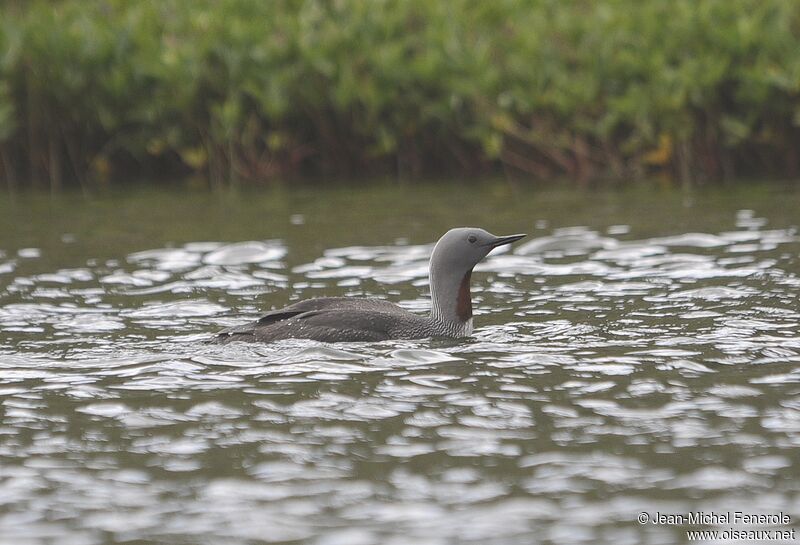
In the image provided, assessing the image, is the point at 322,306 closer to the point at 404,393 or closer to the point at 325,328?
the point at 325,328

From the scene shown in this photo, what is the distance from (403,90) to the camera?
14922mm

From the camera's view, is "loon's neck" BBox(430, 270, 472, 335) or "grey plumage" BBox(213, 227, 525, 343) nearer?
"grey plumage" BBox(213, 227, 525, 343)

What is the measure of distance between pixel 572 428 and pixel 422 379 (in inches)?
42.5

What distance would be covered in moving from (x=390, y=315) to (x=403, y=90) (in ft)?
24.6

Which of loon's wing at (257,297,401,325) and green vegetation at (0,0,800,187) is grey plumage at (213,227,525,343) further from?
green vegetation at (0,0,800,187)

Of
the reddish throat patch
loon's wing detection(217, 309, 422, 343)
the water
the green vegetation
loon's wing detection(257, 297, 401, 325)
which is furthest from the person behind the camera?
the green vegetation

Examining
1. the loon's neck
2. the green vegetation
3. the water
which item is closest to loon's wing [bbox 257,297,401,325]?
the loon's neck

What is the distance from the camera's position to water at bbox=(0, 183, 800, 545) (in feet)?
16.1

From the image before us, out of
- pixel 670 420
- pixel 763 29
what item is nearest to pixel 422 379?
pixel 670 420

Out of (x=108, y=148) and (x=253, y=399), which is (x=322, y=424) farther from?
(x=108, y=148)

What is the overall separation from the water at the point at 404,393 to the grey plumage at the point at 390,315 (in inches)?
6.6

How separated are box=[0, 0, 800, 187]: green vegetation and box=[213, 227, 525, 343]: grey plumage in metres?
6.13

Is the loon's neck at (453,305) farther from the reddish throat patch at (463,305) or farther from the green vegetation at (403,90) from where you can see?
the green vegetation at (403,90)

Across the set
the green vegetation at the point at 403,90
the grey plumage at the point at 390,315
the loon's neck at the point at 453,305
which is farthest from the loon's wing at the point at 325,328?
the green vegetation at the point at 403,90
